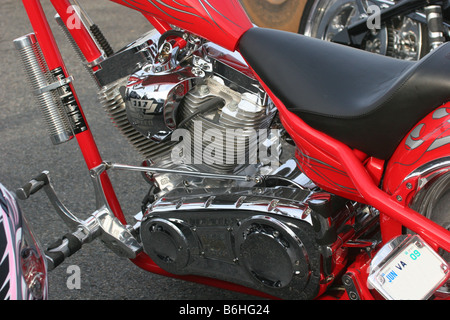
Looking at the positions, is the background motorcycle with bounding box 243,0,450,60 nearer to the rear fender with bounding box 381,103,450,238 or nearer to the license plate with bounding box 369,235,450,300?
the rear fender with bounding box 381,103,450,238

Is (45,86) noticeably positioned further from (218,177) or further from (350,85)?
(350,85)

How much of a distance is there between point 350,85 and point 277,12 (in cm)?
256

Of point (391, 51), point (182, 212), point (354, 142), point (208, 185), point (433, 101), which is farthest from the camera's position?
point (391, 51)

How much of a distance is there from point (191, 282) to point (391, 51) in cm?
177

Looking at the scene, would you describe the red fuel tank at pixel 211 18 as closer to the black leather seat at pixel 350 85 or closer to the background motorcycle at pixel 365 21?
the black leather seat at pixel 350 85

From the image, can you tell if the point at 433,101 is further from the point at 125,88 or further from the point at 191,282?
the point at 191,282

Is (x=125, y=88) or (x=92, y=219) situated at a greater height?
(x=125, y=88)

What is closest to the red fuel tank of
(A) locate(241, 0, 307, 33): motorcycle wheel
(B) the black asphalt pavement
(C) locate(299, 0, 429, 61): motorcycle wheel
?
(B) the black asphalt pavement

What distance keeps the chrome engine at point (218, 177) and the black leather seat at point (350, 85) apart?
0.74ft

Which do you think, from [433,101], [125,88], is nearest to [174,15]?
[125,88]

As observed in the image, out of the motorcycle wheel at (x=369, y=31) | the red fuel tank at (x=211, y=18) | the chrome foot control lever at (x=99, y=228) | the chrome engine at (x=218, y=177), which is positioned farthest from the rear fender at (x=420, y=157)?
the motorcycle wheel at (x=369, y=31)

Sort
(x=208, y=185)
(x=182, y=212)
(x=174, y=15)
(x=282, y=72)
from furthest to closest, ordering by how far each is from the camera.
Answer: (x=208, y=185), (x=182, y=212), (x=174, y=15), (x=282, y=72)

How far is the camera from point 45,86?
2066mm

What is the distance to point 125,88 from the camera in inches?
80.9
